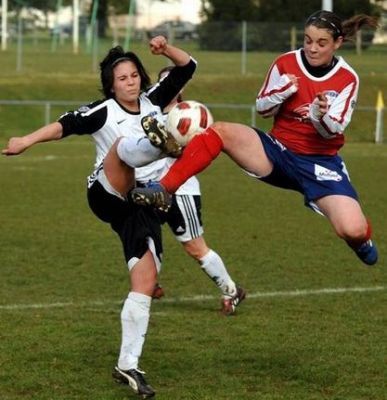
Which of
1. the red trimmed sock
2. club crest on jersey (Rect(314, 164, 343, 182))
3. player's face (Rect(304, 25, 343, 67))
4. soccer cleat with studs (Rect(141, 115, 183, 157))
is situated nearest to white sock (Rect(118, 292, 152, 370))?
the red trimmed sock

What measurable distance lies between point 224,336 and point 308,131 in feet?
6.42

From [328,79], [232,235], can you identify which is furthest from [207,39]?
[328,79]

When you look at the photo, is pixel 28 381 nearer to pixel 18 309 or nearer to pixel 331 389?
pixel 331 389

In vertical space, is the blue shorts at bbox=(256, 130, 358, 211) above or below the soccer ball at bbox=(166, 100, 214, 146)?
below

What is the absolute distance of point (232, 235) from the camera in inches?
611

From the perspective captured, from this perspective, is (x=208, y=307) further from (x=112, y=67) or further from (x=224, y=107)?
(x=224, y=107)

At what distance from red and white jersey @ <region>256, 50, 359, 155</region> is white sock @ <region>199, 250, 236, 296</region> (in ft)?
8.17

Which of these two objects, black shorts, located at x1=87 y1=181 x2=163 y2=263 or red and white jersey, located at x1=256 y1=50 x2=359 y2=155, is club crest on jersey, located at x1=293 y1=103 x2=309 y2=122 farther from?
black shorts, located at x1=87 y1=181 x2=163 y2=263

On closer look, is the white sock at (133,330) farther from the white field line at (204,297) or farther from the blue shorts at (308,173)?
the white field line at (204,297)

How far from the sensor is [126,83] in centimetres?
784

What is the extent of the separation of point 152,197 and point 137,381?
3.46ft

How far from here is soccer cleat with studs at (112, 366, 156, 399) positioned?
714 cm

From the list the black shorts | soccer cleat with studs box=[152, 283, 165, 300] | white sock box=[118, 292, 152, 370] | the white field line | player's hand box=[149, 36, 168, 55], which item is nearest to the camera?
white sock box=[118, 292, 152, 370]

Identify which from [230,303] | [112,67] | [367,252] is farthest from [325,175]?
[230,303]
